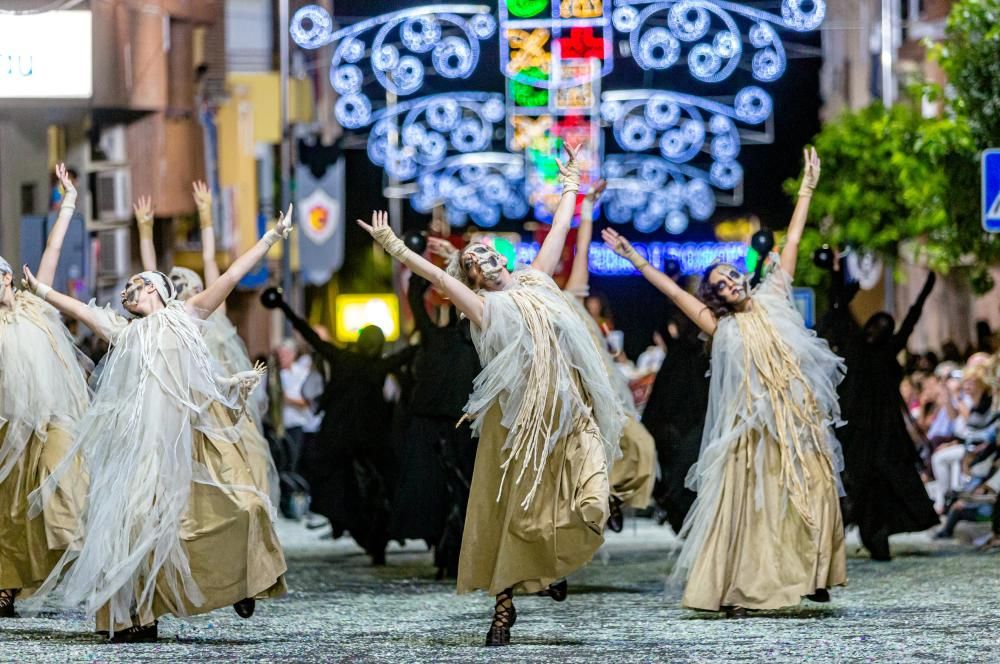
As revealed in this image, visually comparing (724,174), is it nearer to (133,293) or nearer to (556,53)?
(556,53)

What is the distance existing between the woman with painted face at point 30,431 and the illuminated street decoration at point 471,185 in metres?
23.2

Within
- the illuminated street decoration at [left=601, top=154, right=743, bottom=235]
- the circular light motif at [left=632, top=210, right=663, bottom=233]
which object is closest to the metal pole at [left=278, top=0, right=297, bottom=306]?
the illuminated street decoration at [left=601, top=154, right=743, bottom=235]

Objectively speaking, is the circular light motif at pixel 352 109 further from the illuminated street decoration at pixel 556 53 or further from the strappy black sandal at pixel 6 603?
the strappy black sandal at pixel 6 603

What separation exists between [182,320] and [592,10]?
6.96 m

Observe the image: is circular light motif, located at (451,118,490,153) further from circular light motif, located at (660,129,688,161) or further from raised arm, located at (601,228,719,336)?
raised arm, located at (601,228,719,336)

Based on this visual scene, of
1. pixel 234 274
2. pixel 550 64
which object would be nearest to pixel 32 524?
pixel 234 274

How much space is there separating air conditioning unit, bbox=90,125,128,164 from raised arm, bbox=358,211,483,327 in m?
15.0

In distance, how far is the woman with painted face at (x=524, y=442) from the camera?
10172 mm

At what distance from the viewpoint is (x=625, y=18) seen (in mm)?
17047

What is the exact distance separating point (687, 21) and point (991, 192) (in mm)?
2931

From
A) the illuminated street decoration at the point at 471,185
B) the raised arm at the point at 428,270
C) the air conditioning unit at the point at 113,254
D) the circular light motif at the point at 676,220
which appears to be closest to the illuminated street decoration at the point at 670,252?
the circular light motif at the point at 676,220

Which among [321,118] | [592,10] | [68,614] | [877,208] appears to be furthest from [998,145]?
[321,118]

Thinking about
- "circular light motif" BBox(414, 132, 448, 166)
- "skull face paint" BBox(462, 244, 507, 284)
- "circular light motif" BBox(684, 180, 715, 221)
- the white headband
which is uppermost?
"circular light motif" BBox(414, 132, 448, 166)

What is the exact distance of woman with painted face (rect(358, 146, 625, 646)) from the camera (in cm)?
1017
